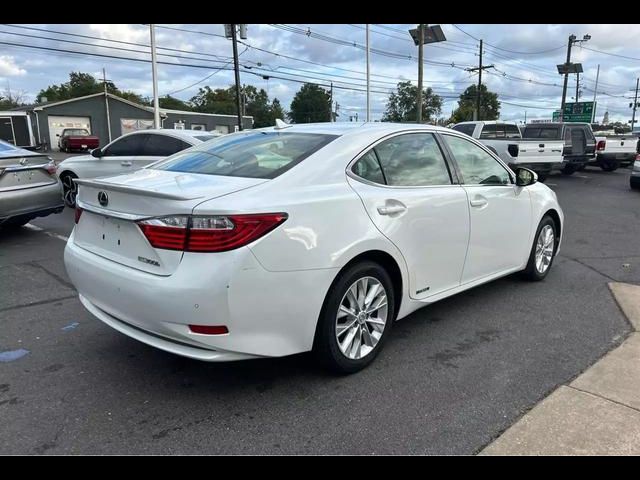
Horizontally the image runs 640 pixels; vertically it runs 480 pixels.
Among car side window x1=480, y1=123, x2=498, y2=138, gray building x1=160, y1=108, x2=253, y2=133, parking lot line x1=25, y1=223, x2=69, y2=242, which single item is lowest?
parking lot line x1=25, y1=223, x2=69, y2=242

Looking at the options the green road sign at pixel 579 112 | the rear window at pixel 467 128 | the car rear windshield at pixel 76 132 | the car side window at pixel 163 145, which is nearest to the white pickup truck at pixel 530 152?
the rear window at pixel 467 128

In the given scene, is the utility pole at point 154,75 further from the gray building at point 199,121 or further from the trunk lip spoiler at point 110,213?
the gray building at point 199,121

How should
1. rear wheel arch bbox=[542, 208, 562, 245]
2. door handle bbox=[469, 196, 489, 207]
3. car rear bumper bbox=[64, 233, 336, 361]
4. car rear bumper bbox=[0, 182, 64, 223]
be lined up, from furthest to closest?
car rear bumper bbox=[0, 182, 64, 223]
rear wheel arch bbox=[542, 208, 562, 245]
door handle bbox=[469, 196, 489, 207]
car rear bumper bbox=[64, 233, 336, 361]

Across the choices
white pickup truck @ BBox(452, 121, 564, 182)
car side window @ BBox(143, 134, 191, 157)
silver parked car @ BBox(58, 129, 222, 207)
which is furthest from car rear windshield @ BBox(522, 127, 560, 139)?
car side window @ BBox(143, 134, 191, 157)

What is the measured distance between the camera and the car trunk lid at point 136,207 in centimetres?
272

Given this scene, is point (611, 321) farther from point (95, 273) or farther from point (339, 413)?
point (95, 273)

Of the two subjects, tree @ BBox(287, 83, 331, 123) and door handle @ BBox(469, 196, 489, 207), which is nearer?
door handle @ BBox(469, 196, 489, 207)

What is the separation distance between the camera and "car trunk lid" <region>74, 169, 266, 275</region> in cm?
272

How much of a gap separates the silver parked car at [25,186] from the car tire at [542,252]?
6212 millimetres

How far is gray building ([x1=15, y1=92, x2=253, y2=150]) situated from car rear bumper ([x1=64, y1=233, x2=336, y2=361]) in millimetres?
36919

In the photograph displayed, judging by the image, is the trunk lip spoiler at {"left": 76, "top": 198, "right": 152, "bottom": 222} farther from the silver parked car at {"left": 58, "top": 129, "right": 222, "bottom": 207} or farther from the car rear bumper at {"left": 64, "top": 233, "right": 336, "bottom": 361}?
the silver parked car at {"left": 58, "top": 129, "right": 222, "bottom": 207}
